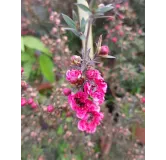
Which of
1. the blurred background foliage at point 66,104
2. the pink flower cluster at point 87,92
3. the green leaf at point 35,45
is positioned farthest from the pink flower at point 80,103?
the green leaf at point 35,45

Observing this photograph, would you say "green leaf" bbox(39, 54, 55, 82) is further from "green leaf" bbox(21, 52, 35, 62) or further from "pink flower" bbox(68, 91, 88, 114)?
"pink flower" bbox(68, 91, 88, 114)

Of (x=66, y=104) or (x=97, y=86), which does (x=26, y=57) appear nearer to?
(x=66, y=104)

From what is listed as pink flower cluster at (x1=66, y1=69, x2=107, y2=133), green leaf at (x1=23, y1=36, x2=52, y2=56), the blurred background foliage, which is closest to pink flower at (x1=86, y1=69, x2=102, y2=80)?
pink flower cluster at (x1=66, y1=69, x2=107, y2=133)

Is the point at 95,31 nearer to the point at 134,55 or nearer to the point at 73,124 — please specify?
the point at 134,55

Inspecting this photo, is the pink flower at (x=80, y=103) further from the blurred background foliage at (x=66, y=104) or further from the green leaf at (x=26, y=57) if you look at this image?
the green leaf at (x=26, y=57)
